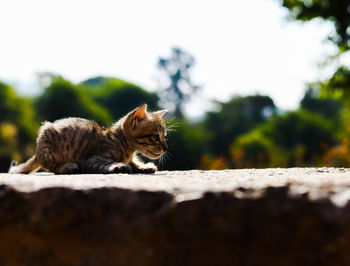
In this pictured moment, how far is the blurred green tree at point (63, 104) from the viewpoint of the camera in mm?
11617

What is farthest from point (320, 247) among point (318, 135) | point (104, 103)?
point (104, 103)

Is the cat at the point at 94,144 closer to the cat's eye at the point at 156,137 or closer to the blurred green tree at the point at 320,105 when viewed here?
the cat's eye at the point at 156,137

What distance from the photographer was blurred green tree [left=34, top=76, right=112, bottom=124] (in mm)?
11617

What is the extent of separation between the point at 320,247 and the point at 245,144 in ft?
36.5

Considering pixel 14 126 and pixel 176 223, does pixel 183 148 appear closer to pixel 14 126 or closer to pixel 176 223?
pixel 14 126

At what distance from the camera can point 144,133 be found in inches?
119

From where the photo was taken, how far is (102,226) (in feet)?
4.16

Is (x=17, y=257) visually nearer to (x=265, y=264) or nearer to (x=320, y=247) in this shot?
(x=265, y=264)

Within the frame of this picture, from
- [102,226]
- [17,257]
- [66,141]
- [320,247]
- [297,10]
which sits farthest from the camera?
[297,10]

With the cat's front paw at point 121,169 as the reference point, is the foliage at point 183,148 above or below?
below

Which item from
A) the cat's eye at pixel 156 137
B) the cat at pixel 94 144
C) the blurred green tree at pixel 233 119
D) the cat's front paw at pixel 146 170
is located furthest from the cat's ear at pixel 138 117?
the blurred green tree at pixel 233 119

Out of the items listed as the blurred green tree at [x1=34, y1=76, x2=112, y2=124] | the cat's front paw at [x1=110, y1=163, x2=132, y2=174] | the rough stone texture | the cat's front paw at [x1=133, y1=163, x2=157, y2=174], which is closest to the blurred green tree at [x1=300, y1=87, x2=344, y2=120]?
the blurred green tree at [x1=34, y1=76, x2=112, y2=124]

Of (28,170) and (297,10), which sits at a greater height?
(297,10)

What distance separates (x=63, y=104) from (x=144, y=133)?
932 cm
